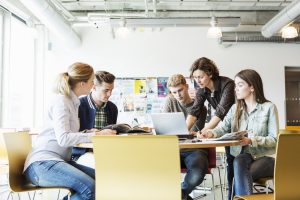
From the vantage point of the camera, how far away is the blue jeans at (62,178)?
200cm

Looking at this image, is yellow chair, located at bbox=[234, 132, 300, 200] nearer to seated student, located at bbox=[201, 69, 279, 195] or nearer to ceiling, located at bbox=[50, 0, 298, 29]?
seated student, located at bbox=[201, 69, 279, 195]

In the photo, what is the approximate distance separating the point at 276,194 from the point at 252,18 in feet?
20.5

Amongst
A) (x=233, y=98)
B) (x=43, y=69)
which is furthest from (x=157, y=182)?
(x=43, y=69)

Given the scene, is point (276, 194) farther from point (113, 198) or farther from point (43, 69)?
point (43, 69)

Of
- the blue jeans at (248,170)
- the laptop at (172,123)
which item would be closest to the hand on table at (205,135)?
the laptop at (172,123)

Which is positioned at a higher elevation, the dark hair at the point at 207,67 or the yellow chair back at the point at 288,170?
the dark hair at the point at 207,67

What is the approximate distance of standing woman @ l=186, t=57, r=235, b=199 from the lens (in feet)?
10.3

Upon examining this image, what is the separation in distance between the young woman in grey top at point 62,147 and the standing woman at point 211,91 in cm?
126

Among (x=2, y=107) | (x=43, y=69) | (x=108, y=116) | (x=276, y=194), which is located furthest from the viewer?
(x=43, y=69)

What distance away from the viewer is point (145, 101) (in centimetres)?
710

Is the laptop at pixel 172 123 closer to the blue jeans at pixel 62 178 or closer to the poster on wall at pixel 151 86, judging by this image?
the blue jeans at pixel 62 178

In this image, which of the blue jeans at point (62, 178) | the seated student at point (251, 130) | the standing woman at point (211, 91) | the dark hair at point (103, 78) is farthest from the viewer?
the dark hair at point (103, 78)

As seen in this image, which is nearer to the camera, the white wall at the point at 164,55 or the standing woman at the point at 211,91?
the standing woman at the point at 211,91

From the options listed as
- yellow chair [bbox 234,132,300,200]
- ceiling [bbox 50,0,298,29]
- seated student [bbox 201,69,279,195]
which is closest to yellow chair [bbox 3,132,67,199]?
seated student [bbox 201,69,279,195]
